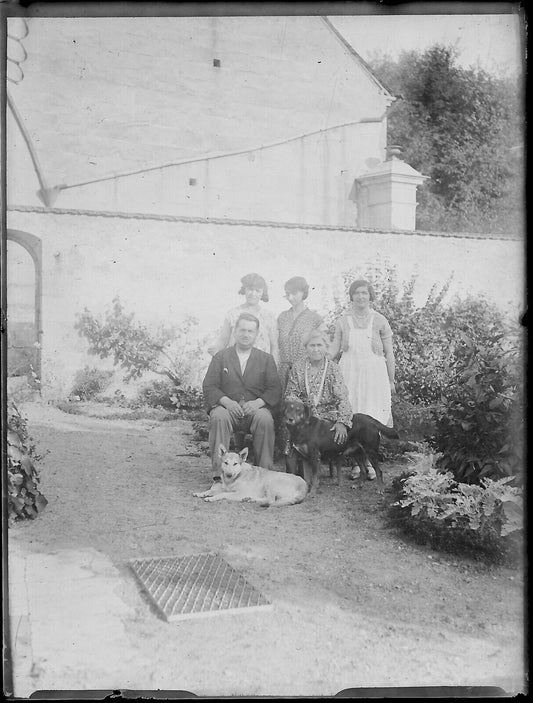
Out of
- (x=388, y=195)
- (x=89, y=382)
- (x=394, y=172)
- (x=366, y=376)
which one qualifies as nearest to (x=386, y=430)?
(x=366, y=376)

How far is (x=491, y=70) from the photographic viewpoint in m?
4.57

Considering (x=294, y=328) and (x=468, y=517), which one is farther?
(x=294, y=328)

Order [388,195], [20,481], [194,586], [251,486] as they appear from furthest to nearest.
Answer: [388,195]
[251,486]
[20,481]
[194,586]

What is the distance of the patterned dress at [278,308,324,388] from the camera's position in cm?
470

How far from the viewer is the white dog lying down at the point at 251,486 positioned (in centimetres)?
457

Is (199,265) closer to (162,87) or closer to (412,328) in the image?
(162,87)

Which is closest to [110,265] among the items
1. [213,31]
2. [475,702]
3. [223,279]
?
[223,279]

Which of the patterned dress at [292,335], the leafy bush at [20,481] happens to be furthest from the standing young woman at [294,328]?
the leafy bush at [20,481]

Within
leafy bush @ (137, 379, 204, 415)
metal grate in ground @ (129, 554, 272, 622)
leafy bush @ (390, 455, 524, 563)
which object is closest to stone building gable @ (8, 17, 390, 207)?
leafy bush @ (137, 379, 204, 415)

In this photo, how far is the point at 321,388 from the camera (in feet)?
15.5

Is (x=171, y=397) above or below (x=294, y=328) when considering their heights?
below

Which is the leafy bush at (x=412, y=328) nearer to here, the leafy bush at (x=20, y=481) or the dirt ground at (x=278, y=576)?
the dirt ground at (x=278, y=576)

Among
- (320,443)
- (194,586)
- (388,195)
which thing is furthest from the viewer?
(388,195)

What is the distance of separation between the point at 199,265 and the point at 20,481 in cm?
160
